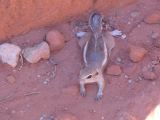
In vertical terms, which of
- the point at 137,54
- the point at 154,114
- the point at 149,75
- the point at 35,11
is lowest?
the point at 154,114

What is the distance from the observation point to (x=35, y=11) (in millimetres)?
5285

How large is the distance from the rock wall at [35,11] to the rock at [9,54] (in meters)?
0.14

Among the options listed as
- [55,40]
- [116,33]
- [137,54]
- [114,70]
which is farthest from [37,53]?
[137,54]

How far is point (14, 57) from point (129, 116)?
4.09 ft

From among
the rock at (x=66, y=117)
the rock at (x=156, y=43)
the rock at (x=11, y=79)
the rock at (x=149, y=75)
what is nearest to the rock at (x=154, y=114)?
the rock at (x=149, y=75)

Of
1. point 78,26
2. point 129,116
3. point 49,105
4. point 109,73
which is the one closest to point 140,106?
point 129,116

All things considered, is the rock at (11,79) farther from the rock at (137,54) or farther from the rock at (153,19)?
the rock at (153,19)

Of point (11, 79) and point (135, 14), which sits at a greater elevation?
point (135, 14)

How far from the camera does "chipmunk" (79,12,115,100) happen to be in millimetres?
5031

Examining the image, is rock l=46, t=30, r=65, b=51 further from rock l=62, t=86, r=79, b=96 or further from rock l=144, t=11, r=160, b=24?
rock l=144, t=11, r=160, b=24

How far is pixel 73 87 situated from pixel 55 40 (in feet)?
1.79

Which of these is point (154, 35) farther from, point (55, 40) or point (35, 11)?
point (35, 11)

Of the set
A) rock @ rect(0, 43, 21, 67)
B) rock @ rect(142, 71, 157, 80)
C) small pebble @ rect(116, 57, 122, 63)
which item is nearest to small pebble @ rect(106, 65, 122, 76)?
small pebble @ rect(116, 57, 122, 63)

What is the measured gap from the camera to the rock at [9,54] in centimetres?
519
